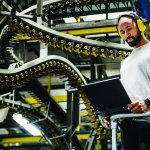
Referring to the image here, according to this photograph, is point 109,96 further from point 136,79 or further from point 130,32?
point 130,32

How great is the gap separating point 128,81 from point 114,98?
0.42 meters

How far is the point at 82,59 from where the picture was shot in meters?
8.62

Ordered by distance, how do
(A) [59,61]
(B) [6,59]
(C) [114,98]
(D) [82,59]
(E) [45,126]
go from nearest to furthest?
1. (C) [114,98]
2. (A) [59,61]
3. (B) [6,59]
4. (E) [45,126]
5. (D) [82,59]

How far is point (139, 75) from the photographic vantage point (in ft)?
8.54

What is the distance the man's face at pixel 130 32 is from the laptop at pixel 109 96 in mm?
550

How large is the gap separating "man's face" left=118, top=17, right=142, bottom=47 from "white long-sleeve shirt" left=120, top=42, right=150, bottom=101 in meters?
0.08

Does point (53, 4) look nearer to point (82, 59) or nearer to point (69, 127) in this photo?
point (69, 127)

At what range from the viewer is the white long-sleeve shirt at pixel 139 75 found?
2572mm

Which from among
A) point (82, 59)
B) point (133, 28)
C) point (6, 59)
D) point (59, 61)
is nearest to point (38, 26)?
point (59, 61)

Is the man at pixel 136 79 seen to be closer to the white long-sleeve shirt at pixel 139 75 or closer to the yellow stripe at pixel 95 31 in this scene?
the white long-sleeve shirt at pixel 139 75

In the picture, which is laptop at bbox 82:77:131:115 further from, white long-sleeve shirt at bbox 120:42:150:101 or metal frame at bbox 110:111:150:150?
white long-sleeve shirt at bbox 120:42:150:101

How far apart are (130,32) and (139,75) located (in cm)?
33

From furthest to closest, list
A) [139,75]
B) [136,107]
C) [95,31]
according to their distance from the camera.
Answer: [95,31] → [139,75] → [136,107]

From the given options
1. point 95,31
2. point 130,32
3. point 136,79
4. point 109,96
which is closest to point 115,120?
point 109,96
